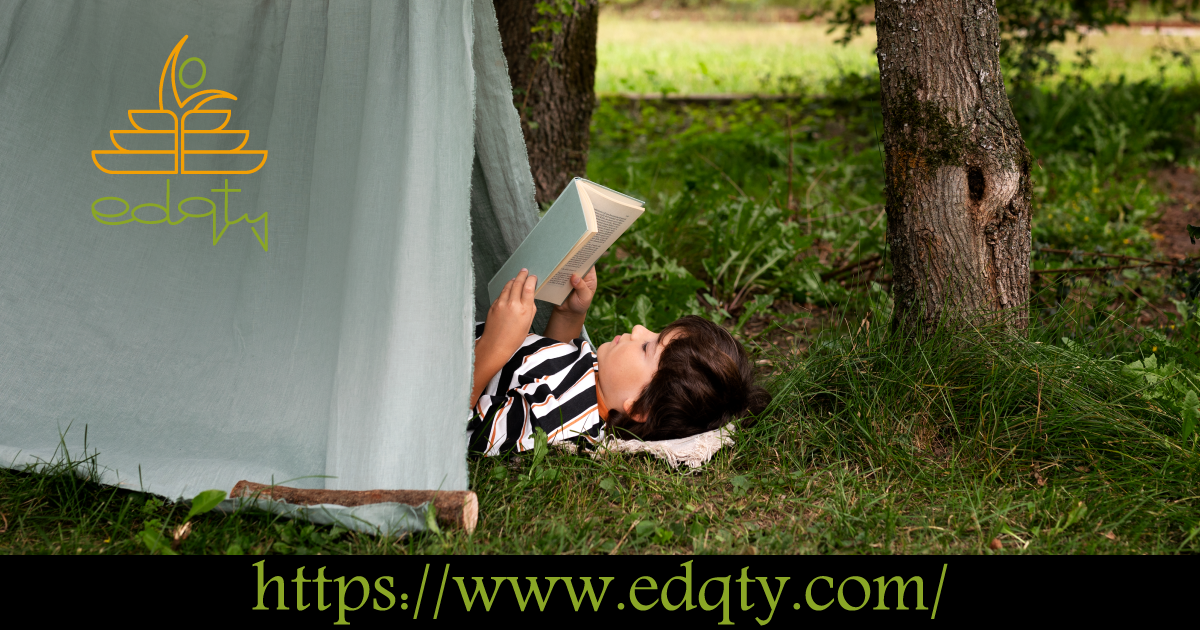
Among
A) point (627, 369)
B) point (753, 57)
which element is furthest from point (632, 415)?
point (753, 57)

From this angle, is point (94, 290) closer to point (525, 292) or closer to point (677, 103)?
point (525, 292)

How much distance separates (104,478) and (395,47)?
4.37 ft

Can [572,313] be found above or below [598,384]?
above

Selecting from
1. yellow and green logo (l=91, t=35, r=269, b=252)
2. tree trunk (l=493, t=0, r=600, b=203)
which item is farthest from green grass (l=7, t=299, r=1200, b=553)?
tree trunk (l=493, t=0, r=600, b=203)

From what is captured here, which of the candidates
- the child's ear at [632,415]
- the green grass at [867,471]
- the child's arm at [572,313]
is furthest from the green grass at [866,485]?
the child's arm at [572,313]

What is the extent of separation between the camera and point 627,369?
2416mm

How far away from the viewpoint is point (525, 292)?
2.27 meters

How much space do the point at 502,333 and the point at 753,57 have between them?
8905 mm

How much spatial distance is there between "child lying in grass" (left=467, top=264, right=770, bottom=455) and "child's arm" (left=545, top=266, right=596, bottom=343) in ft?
0.25

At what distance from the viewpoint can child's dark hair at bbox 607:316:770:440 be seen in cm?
233

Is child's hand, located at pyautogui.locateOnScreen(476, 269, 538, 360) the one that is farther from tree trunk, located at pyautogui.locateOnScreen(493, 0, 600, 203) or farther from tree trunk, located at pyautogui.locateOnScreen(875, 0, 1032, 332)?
tree trunk, located at pyautogui.locateOnScreen(493, 0, 600, 203)

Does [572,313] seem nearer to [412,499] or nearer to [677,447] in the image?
[677,447]

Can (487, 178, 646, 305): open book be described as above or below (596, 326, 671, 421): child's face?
above
